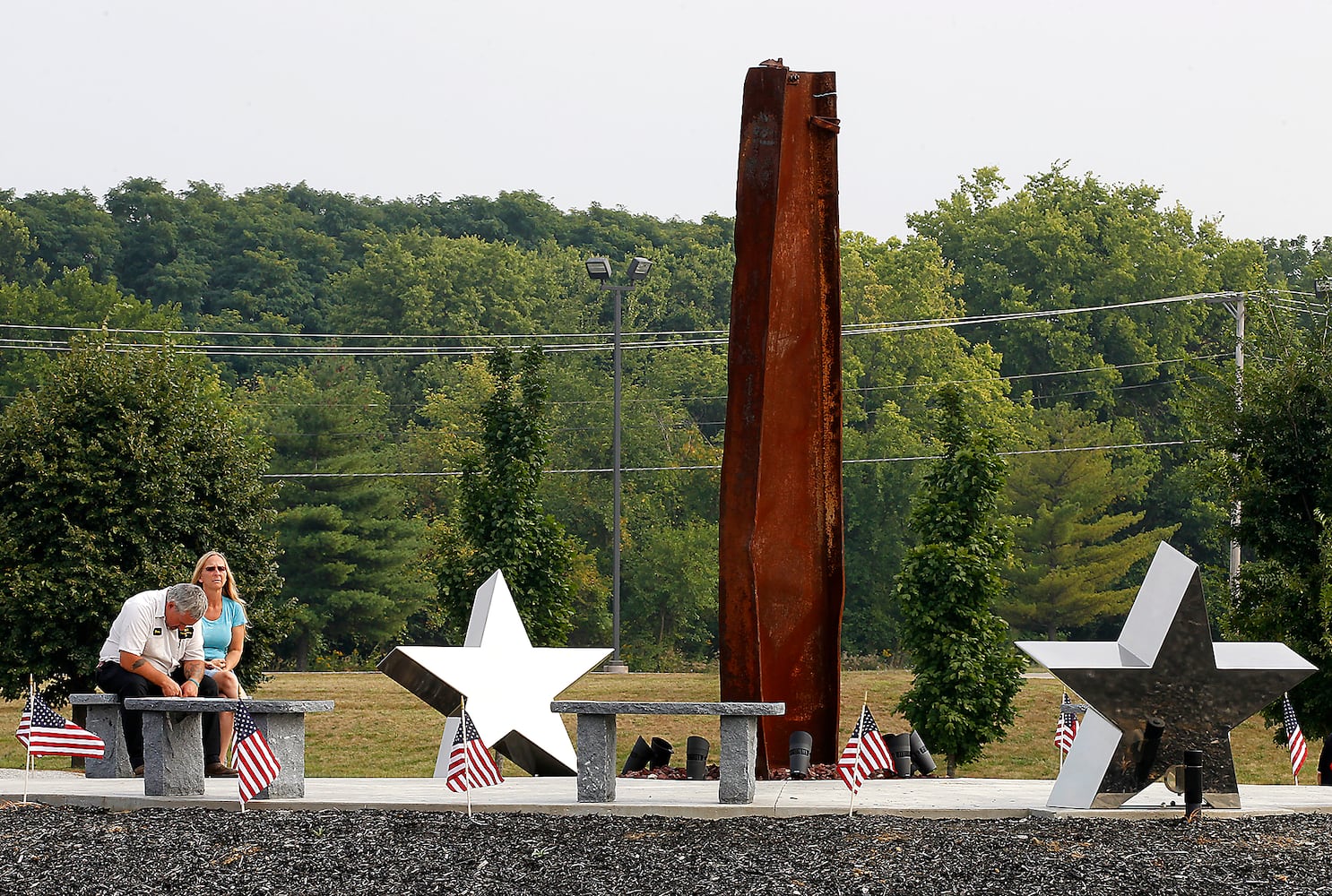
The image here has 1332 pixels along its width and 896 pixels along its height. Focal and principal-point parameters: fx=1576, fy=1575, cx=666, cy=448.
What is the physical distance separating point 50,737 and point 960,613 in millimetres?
10231

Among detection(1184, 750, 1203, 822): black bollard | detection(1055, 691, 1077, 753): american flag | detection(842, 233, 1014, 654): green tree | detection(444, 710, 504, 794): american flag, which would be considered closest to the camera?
detection(1184, 750, 1203, 822): black bollard

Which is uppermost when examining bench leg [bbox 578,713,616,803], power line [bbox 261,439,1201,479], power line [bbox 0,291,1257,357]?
power line [bbox 0,291,1257,357]

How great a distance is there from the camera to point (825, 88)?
12398 millimetres

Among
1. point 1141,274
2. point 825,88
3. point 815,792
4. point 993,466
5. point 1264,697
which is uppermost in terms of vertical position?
point 1141,274

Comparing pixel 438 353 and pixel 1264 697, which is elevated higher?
pixel 438 353

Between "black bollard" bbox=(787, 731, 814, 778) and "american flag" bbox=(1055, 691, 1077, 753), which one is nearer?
"black bollard" bbox=(787, 731, 814, 778)

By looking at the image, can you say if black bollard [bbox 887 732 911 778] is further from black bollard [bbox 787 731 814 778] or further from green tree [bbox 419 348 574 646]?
green tree [bbox 419 348 574 646]

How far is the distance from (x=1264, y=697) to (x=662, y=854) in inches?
153

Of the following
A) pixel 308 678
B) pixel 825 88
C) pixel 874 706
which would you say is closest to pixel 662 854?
pixel 825 88

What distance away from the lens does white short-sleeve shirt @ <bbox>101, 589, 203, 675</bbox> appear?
32.9ft

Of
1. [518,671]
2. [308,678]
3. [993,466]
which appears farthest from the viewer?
[308,678]

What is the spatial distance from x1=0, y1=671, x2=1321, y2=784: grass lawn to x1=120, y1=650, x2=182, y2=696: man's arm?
6945 mm

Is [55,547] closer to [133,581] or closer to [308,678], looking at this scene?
[133,581]

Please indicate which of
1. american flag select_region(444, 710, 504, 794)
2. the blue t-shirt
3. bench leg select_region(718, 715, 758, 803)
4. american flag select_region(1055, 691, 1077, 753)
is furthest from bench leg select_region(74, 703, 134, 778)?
american flag select_region(1055, 691, 1077, 753)
